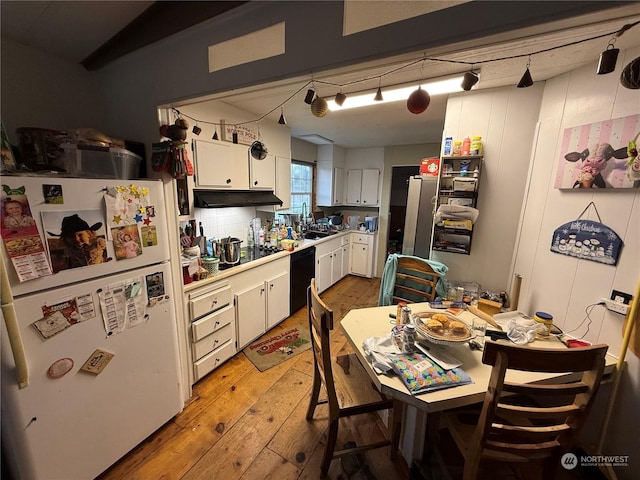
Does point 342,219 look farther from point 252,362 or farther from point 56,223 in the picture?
point 56,223

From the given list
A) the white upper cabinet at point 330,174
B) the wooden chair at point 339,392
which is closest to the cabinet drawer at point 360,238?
the white upper cabinet at point 330,174

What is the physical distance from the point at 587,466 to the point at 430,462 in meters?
0.91

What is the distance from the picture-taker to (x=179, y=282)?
1743 millimetres

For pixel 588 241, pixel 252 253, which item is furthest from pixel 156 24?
pixel 588 241

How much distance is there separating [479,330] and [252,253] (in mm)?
2152

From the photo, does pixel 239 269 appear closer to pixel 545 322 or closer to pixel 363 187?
pixel 545 322

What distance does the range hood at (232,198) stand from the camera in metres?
2.19

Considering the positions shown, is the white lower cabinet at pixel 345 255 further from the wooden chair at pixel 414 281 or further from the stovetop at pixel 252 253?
the wooden chair at pixel 414 281

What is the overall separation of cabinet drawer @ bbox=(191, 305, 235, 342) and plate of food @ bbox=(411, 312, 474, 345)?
60.4 inches

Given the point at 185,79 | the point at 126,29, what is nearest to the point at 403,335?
the point at 185,79

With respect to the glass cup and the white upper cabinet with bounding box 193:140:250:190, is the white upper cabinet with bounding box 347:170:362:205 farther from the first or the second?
the glass cup

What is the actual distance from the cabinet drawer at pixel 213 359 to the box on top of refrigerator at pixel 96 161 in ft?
4.85

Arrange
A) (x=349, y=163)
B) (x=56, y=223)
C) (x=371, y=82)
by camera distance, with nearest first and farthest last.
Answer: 1. (x=56, y=223)
2. (x=371, y=82)
3. (x=349, y=163)

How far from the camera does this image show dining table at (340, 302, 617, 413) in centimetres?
107
